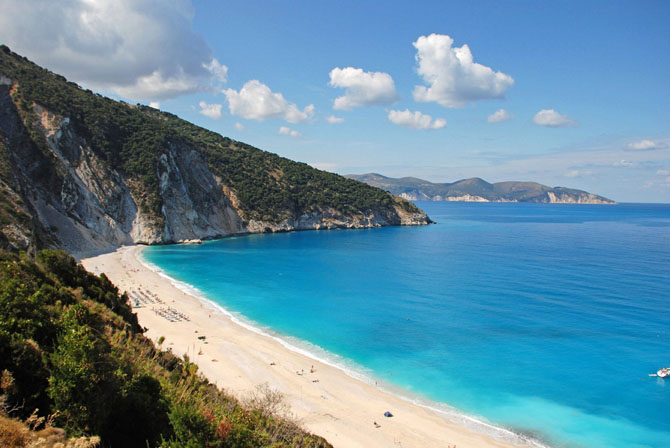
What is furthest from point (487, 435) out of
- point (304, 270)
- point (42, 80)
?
point (42, 80)

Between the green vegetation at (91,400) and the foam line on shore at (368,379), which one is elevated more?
the green vegetation at (91,400)

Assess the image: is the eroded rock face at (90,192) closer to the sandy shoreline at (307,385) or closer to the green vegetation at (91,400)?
the sandy shoreline at (307,385)

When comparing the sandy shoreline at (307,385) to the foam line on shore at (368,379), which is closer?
the sandy shoreline at (307,385)

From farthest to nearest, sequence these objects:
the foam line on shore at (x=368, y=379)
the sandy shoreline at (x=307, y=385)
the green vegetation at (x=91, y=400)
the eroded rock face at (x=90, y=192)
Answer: the eroded rock face at (x=90, y=192) → the foam line on shore at (x=368, y=379) → the sandy shoreline at (x=307, y=385) → the green vegetation at (x=91, y=400)

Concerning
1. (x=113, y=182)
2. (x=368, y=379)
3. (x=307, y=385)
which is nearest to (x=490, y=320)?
(x=368, y=379)

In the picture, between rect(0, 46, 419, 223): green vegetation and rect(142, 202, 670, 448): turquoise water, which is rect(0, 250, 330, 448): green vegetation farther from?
rect(0, 46, 419, 223): green vegetation

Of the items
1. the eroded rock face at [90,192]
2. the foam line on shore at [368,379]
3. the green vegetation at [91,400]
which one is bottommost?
the foam line on shore at [368,379]

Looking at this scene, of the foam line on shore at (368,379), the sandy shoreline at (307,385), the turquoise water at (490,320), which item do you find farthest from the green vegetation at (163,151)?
the sandy shoreline at (307,385)
